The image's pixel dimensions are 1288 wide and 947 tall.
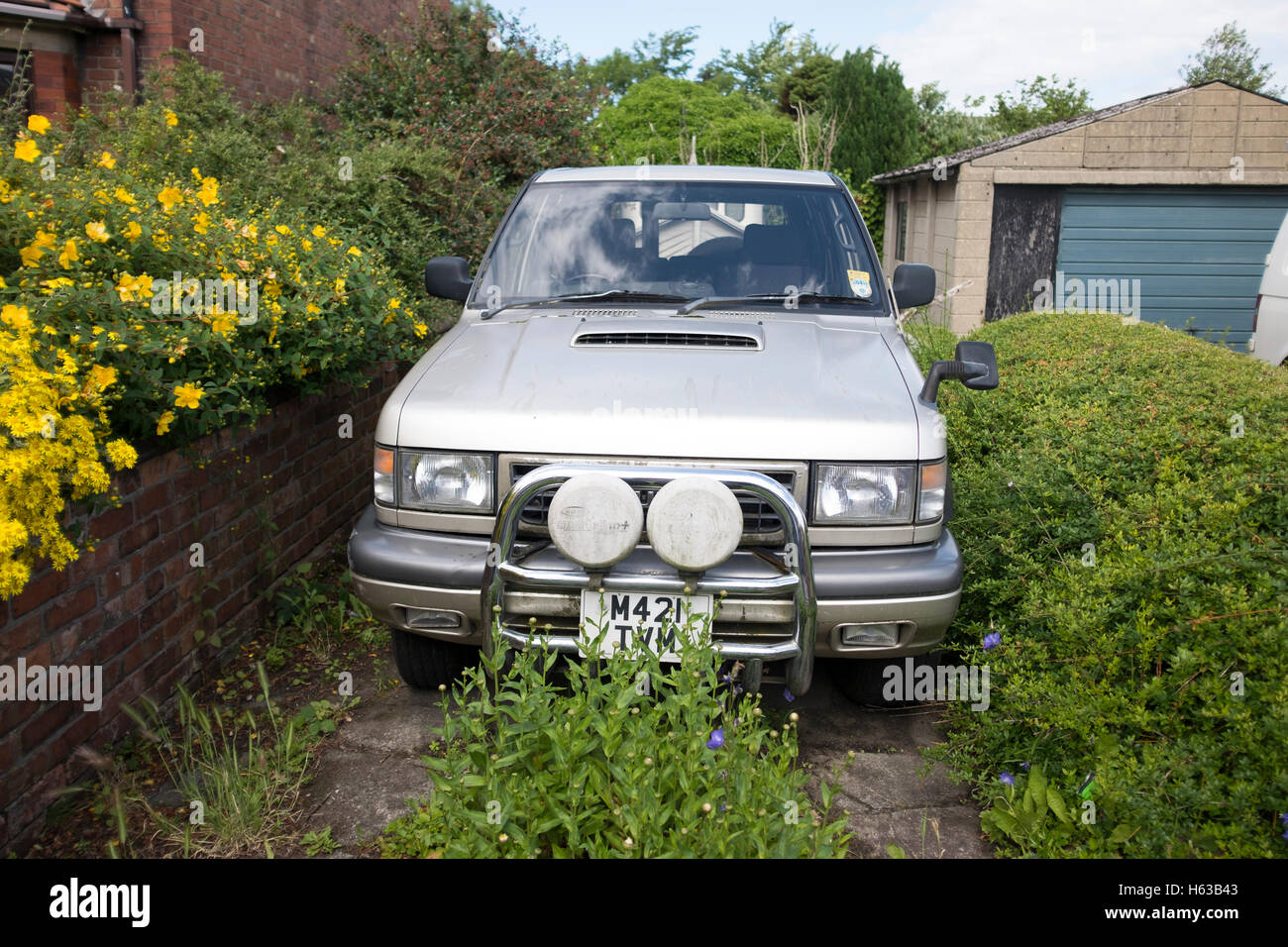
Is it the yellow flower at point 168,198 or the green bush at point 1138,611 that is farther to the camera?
the yellow flower at point 168,198

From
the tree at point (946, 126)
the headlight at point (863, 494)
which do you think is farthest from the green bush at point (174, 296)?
the tree at point (946, 126)

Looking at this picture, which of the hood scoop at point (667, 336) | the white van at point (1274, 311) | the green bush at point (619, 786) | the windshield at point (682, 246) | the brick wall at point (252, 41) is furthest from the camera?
the brick wall at point (252, 41)

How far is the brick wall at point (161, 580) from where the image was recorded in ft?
9.05

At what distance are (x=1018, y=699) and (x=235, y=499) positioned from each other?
3043mm

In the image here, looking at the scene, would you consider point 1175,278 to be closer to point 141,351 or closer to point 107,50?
point 107,50

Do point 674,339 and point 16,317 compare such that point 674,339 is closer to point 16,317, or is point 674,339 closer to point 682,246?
point 682,246

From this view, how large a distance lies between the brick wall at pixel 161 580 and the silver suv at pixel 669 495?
748mm

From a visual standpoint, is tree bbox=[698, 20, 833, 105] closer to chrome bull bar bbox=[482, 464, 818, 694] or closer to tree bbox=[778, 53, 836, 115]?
tree bbox=[778, 53, 836, 115]

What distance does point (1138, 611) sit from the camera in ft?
9.82

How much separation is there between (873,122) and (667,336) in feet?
63.8

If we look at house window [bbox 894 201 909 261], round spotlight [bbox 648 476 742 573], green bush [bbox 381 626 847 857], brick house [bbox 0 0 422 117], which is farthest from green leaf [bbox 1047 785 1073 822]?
house window [bbox 894 201 909 261]

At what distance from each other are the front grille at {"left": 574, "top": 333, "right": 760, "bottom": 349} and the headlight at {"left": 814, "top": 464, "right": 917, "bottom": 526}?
71 centimetres

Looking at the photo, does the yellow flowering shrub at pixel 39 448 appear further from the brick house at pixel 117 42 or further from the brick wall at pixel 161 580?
the brick house at pixel 117 42

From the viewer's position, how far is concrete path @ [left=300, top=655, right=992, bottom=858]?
2.93 m
